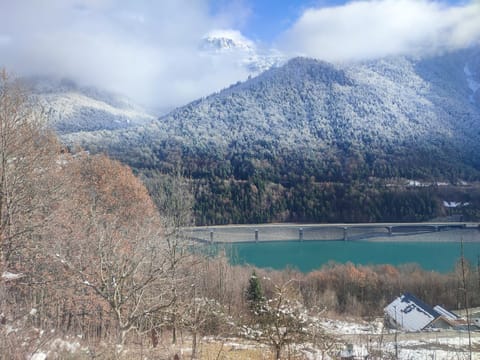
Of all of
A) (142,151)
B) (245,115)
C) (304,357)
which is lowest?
(304,357)

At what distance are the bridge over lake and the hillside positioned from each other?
282 centimetres

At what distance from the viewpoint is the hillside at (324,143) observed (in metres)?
41.7

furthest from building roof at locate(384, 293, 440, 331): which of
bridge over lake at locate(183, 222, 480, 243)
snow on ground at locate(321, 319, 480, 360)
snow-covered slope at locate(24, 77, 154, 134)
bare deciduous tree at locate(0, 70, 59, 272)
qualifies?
snow-covered slope at locate(24, 77, 154, 134)

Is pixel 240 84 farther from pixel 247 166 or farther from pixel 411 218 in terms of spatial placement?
pixel 411 218

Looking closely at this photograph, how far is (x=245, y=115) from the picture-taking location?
72.6 meters

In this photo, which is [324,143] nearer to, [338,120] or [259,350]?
[338,120]

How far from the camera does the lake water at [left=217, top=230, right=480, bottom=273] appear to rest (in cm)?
2550

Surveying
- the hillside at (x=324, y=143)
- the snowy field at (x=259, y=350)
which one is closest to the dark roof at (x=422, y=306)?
the snowy field at (x=259, y=350)

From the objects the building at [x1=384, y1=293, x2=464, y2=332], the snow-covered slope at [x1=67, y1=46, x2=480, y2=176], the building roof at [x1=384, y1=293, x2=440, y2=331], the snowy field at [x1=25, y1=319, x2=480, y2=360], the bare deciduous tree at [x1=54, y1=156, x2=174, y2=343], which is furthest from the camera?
the snow-covered slope at [x1=67, y1=46, x2=480, y2=176]

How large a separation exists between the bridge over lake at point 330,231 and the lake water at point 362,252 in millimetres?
815

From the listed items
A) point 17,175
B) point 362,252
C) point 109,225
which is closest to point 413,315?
point 109,225

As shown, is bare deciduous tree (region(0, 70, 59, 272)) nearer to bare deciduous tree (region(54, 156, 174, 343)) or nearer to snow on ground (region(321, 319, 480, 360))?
bare deciduous tree (region(54, 156, 174, 343))

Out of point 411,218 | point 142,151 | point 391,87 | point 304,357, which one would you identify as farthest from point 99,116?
point 304,357

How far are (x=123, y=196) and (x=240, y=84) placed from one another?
80585 millimetres
